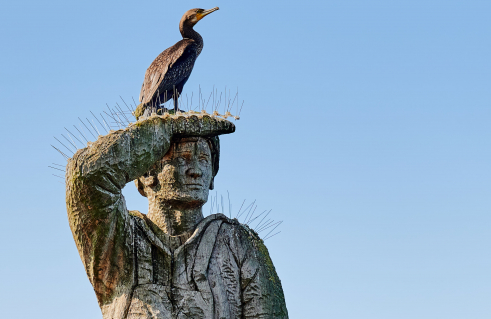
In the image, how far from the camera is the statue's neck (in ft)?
28.1

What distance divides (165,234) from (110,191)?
1069mm

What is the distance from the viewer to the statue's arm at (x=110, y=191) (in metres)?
7.52

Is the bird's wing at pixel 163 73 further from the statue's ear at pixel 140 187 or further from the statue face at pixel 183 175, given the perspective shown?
the statue face at pixel 183 175

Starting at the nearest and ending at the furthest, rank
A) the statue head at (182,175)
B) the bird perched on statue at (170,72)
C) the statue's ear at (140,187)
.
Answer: the statue head at (182,175)
the statue's ear at (140,187)
the bird perched on statue at (170,72)

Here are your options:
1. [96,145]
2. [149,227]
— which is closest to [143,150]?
[96,145]

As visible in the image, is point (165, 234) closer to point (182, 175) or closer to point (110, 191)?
point (182, 175)

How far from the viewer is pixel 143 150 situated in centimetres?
783

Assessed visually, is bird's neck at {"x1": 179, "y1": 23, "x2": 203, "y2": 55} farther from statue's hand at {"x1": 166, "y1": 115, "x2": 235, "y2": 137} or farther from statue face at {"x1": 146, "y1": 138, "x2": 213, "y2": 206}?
statue face at {"x1": 146, "y1": 138, "x2": 213, "y2": 206}

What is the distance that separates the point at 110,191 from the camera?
7648mm

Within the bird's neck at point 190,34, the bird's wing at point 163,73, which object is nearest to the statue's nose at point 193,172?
the bird's wing at point 163,73

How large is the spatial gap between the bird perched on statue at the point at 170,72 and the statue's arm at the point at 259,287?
2725 millimetres

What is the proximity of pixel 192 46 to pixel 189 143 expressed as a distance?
14.7 feet

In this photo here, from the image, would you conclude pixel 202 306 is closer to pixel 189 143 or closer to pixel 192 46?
pixel 189 143

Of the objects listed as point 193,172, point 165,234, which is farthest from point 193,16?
point 165,234
